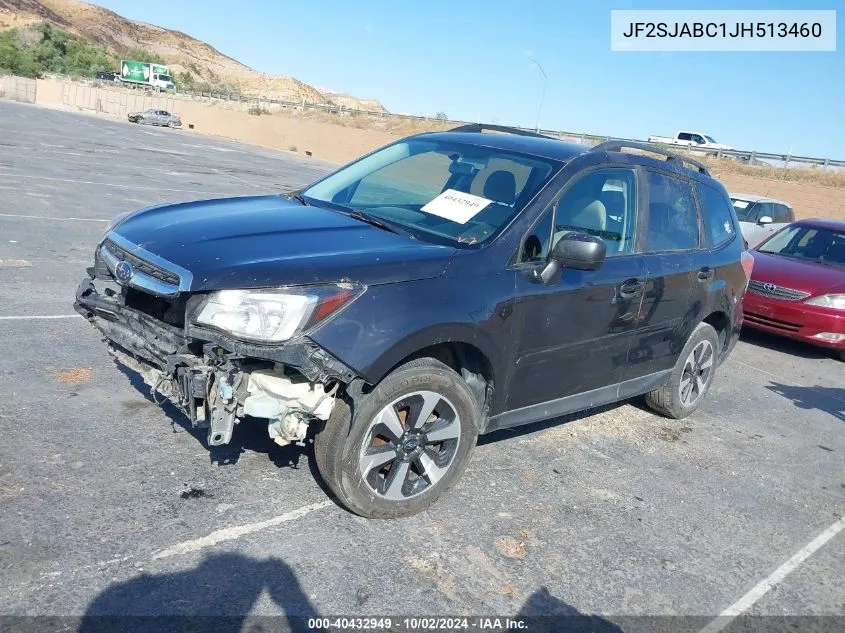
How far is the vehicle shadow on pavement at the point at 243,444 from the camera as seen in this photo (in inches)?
165

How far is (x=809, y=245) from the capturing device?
32.5 ft

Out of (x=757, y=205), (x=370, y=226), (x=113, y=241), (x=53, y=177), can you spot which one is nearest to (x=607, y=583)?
(x=370, y=226)

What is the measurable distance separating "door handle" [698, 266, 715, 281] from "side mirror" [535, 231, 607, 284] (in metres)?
1.71

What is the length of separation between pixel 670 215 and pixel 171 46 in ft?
557

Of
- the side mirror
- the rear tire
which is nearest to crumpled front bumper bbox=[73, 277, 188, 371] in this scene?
the side mirror

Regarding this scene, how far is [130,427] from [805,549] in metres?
3.82

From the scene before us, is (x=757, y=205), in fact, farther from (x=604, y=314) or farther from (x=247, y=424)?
(x=247, y=424)

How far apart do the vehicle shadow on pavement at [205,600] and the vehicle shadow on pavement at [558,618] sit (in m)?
0.92

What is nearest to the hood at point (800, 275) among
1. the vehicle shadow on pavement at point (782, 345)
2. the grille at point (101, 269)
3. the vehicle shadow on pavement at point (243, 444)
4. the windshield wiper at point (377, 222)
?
the vehicle shadow on pavement at point (782, 345)

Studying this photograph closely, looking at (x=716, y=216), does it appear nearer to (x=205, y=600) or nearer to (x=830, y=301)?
(x=830, y=301)

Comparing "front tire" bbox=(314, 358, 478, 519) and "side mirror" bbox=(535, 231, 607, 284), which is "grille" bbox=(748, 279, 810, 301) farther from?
"front tire" bbox=(314, 358, 478, 519)

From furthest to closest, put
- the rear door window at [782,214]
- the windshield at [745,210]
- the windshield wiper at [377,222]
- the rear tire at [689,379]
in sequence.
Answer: the rear door window at [782,214] < the windshield at [745,210] < the rear tire at [689,379] < the windshield wiper at [377,222]

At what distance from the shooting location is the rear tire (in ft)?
18.6

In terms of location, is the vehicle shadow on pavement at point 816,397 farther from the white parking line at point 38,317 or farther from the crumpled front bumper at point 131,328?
the white parking line at point 38,317
